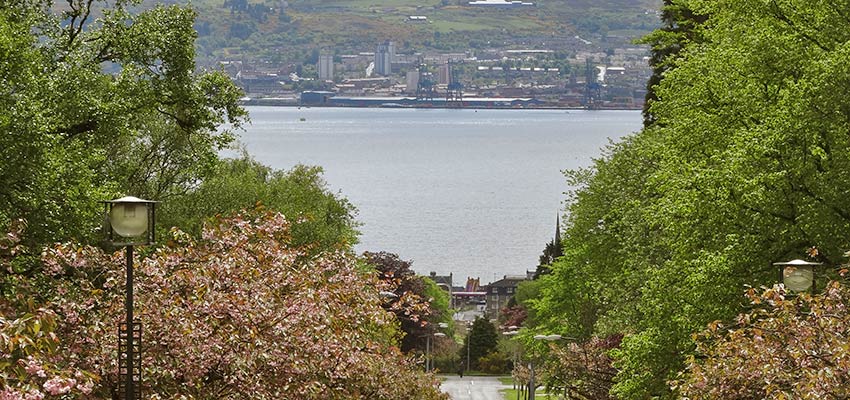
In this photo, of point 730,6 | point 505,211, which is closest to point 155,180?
point 730,6

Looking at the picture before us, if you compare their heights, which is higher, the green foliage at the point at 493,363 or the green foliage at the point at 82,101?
the green foliage at the point at 82,101

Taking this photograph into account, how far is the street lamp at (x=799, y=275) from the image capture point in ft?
51.7

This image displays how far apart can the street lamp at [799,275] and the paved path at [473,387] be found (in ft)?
152

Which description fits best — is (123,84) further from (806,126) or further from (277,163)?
(277,163)

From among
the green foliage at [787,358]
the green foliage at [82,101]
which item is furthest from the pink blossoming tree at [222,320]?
the green foliage at [787,358]

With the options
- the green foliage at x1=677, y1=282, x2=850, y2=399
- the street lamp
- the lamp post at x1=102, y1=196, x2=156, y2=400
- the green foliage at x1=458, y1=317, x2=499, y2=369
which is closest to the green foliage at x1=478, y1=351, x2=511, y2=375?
the green foliage at x1=458, y1=317, x2=499, y2=369

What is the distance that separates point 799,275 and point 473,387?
60326 mm

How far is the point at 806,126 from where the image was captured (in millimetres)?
21906

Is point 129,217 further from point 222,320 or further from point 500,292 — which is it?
point 500,292

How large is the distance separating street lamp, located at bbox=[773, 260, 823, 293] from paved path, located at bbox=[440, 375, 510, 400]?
4621cm

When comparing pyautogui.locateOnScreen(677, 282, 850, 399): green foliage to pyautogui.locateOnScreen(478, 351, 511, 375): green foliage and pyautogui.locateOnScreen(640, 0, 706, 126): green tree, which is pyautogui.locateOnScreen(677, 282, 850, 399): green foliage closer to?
pyautogui.locateOnScreen(640, 0, 706, 126): green tree

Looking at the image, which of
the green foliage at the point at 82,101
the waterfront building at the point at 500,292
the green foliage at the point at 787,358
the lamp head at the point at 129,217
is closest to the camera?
the green foliage at the point at 787,358

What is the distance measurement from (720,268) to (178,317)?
946 centimetres

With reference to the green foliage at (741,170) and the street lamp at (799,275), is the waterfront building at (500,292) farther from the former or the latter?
the street lamp at (799,275)
